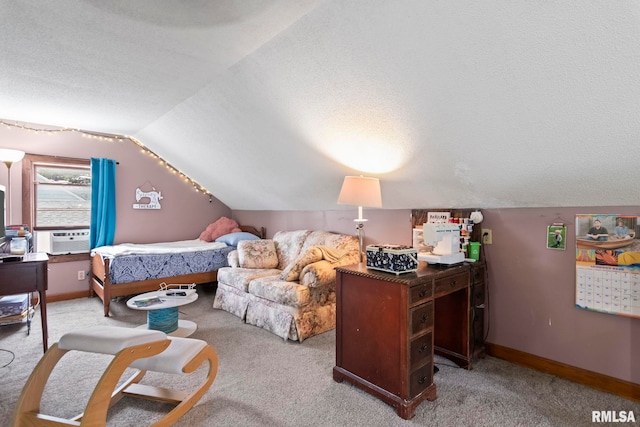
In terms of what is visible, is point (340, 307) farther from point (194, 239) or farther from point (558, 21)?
point (194, 239)

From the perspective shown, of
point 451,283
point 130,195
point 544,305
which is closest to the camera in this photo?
point 451,283

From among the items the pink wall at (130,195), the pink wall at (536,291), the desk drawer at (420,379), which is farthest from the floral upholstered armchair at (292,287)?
the pink wall at (130,195)

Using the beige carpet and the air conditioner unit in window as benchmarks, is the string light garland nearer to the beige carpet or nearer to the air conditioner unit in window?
the air conditioner unit in window

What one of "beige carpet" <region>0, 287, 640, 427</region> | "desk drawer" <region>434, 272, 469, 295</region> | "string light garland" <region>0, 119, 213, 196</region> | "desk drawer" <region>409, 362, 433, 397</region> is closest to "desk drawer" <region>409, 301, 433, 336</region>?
"desk drawer" <region>434, 272, 469, 295</region>

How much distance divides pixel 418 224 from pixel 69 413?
2.76 metres

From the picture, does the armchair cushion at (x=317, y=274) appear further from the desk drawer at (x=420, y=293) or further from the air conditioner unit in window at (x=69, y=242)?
the air conditioner unit in window at (x=69, y=242)

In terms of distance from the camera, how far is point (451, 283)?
2.27 metres

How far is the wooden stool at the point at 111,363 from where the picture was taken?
4.81 feet

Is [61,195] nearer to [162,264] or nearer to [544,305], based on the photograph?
[162,264]

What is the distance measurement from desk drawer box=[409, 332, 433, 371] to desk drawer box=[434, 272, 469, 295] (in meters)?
0.29

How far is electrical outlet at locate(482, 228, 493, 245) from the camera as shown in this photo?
265 centimetres

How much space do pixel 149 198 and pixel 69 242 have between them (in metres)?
1.12

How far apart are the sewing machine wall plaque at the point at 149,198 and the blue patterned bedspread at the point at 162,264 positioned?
1.29 meters

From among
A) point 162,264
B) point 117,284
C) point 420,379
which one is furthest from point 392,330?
point 117,284
